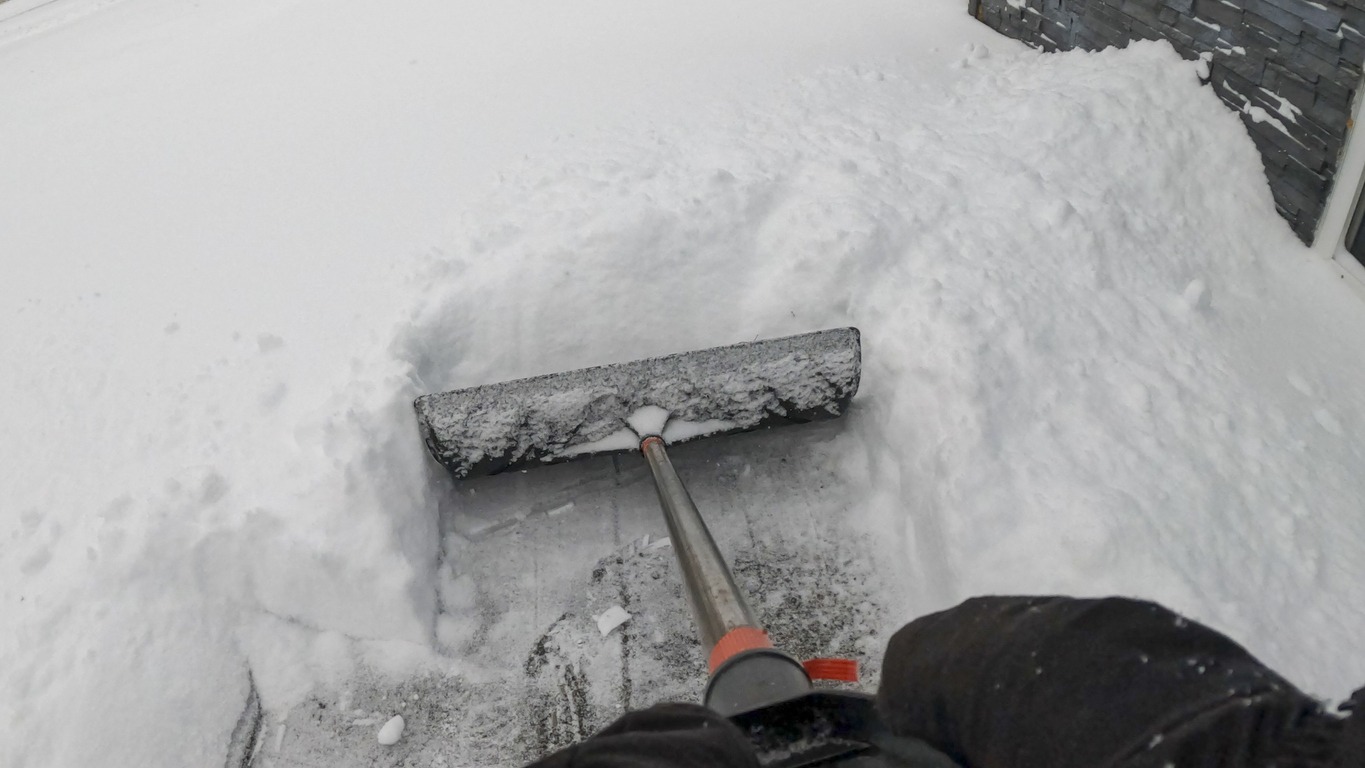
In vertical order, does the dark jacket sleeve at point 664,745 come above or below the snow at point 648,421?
above

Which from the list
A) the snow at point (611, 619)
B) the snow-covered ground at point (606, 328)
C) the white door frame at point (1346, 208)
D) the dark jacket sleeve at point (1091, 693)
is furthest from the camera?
the white door frame at point (1346, 208)

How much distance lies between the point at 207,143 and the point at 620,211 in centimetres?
217

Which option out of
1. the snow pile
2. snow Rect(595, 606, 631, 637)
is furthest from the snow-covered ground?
snow Rect(595, 606, 631, 637)

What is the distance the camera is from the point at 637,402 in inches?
96.7

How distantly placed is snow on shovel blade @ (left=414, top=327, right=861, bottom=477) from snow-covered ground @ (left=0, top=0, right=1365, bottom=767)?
19cm

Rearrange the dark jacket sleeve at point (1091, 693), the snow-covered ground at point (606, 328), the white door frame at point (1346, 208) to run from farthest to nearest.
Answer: the white door frame at point (1346, 208)
the snow-covered ground at point (606, 328)
the dark jacket sleeve at point (1091, 693)

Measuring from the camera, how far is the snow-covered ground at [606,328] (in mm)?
2043

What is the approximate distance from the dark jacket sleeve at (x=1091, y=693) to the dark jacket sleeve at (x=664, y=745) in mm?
269

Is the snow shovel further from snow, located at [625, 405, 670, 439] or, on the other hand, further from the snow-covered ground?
the snow-covered ground

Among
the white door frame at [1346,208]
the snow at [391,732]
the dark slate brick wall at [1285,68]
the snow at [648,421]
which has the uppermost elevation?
the dark slate brick wall at [1285,68]

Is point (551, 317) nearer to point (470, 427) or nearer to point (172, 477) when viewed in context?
point (470, 427)

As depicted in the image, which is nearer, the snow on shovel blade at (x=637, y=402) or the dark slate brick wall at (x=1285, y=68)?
the snow on shovel blade at (x=637, y=402)

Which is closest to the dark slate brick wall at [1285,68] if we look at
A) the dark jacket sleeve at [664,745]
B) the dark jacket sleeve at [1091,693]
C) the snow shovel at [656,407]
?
the snow shovel at [656,407]

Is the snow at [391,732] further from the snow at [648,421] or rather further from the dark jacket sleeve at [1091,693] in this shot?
the dark jacket sleeve at [1091,693]
